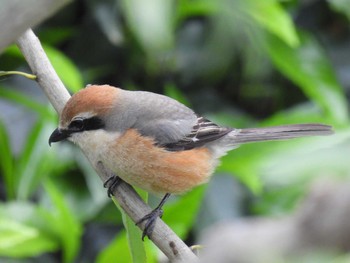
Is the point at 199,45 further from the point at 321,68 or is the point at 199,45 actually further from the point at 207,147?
the point at 207,147

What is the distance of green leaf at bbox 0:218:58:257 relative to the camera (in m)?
2.55

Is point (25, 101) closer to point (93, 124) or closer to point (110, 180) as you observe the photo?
point (93, 124)

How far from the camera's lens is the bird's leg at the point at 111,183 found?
197 cm

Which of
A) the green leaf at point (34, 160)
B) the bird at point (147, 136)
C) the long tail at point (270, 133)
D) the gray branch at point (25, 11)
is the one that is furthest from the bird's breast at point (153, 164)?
the gray branch at point (25, 11)

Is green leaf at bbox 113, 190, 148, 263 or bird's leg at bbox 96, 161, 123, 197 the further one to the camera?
bird's leg at bbox 96, 161, 123, 197

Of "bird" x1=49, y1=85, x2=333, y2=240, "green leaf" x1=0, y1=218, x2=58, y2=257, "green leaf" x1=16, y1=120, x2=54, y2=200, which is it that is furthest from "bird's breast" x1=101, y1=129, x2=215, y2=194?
"green leaf" x1=16, y1=120, x2=54, y2=200

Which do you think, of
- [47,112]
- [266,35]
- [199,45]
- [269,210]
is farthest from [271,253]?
[199,45]

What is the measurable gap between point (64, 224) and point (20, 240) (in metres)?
0.50

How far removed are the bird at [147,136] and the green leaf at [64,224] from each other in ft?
2.53

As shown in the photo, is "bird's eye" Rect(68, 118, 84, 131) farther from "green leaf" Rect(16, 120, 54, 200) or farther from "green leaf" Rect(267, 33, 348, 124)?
"green leaf" Rect(267, 33, 348, 124)

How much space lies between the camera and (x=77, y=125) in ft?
7.23

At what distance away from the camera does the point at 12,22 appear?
1.68ft

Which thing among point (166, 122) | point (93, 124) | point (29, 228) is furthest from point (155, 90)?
point (93, 124)

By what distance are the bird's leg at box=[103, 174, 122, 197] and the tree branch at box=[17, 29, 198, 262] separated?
0.07ft
